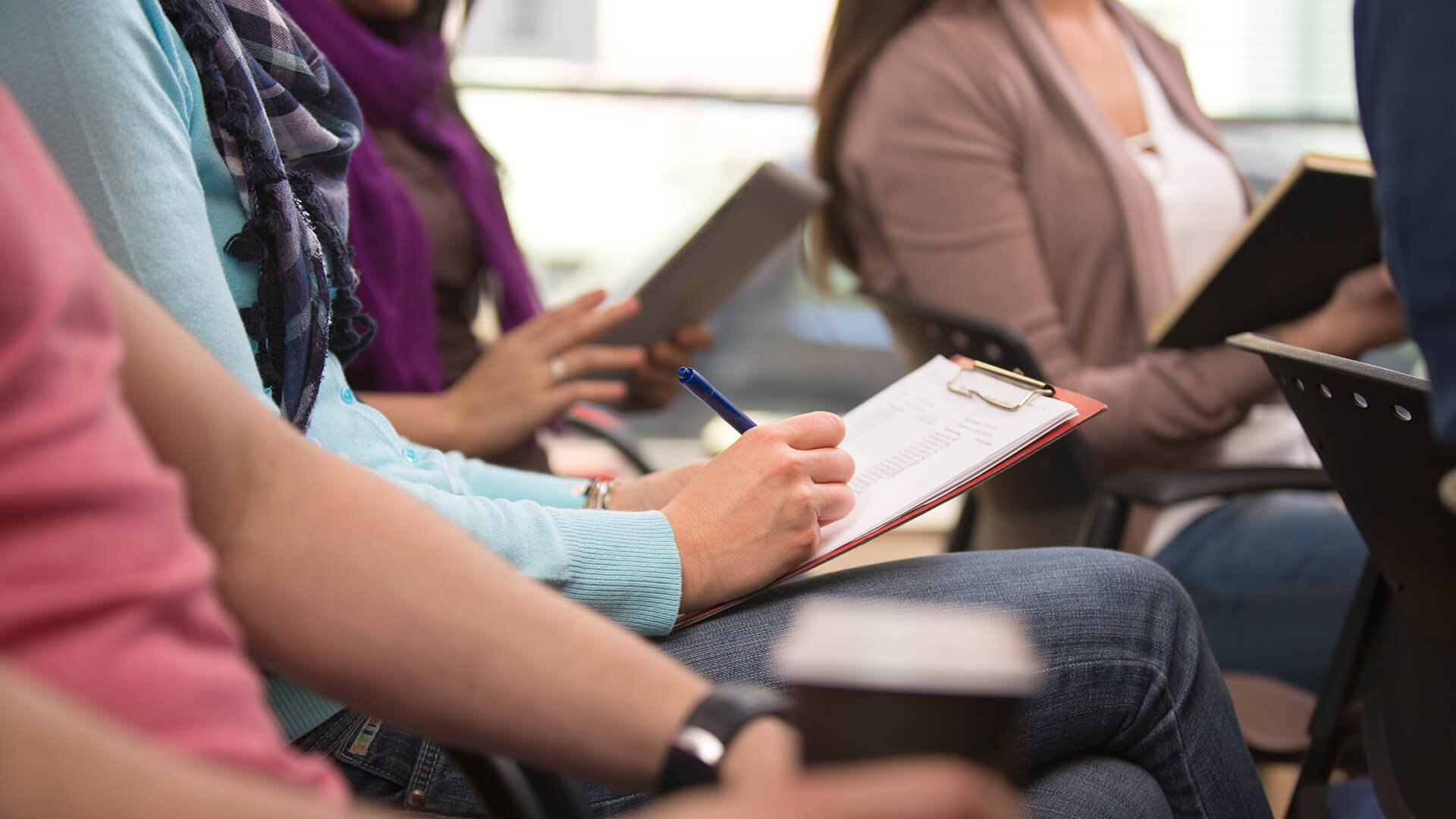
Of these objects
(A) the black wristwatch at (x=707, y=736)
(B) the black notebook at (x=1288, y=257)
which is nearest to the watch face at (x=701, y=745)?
(A) the black wristwatch at (x=707, y=736)

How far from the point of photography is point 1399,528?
2.12ft

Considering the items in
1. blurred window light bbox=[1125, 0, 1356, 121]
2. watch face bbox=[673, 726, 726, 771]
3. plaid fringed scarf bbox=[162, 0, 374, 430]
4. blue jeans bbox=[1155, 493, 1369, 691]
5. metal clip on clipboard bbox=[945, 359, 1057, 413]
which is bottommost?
blue jeans bbox=[1155, 493, 1369, 691]

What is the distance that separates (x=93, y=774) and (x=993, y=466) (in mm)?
520

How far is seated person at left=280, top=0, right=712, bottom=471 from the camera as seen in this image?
1.13 meters

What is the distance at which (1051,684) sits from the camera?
0.68 meters

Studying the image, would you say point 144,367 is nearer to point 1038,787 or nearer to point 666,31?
point 1038,787

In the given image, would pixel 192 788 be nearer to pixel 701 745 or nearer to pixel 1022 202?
pixel 701 745

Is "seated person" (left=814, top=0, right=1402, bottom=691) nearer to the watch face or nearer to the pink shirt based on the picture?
the watch face

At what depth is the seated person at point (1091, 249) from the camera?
1204 mm

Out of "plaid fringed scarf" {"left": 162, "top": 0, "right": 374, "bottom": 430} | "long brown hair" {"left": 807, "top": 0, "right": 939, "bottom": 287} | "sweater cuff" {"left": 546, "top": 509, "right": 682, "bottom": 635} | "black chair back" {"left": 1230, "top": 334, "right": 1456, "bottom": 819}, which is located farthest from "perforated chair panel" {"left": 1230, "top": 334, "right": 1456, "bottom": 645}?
"long brown hair" {"left": 807, "top": 0, "right": 939, "bottom": 287}

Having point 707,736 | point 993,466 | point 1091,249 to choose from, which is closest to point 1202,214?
point 1091,249

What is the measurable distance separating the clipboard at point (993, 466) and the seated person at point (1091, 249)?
558 mm

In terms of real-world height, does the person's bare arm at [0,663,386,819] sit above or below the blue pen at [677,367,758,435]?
above

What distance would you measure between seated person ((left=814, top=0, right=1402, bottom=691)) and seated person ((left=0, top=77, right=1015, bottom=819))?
0.92 meters
